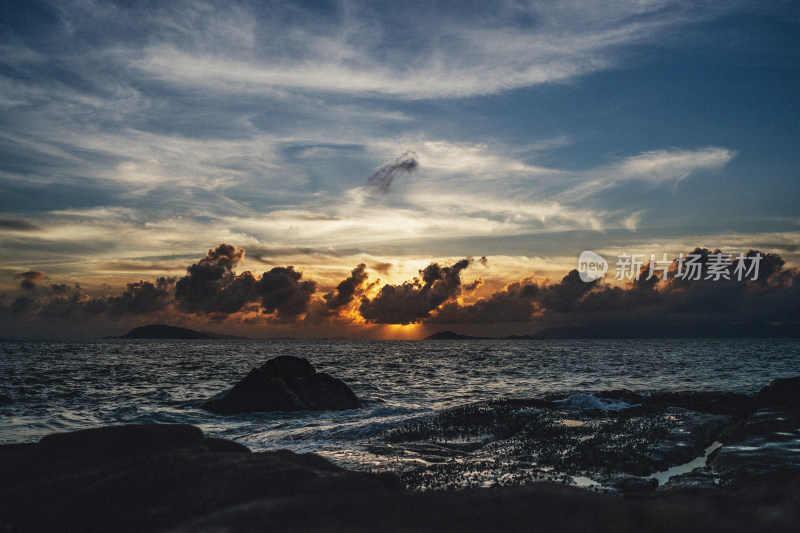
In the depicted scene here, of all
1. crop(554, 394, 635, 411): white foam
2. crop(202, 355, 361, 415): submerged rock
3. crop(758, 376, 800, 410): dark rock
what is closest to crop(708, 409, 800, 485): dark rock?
crop(758, 376, 800, 410): dark rock

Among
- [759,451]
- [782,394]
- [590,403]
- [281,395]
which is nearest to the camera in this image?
[759,451]

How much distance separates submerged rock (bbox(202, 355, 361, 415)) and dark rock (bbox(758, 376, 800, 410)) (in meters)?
14.3

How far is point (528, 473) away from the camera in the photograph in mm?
8094

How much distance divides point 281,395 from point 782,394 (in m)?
17.3

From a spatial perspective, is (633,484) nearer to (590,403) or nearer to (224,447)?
(224,447)

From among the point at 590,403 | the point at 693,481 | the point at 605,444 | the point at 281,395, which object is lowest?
the point at 281,395

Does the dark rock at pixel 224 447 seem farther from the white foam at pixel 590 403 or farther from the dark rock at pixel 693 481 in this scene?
the white foam at pixel 590 403

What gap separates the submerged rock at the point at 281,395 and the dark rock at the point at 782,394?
→ 14.3m

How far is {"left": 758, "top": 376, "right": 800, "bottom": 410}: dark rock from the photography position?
619 inches

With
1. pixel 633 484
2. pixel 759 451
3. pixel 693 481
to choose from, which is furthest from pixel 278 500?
pixel 759 451

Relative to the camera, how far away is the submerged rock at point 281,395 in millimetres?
17328

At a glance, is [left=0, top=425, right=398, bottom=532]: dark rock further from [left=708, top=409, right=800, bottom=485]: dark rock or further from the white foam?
the white foam

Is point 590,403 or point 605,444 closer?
point 605,444

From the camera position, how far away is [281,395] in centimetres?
1755
